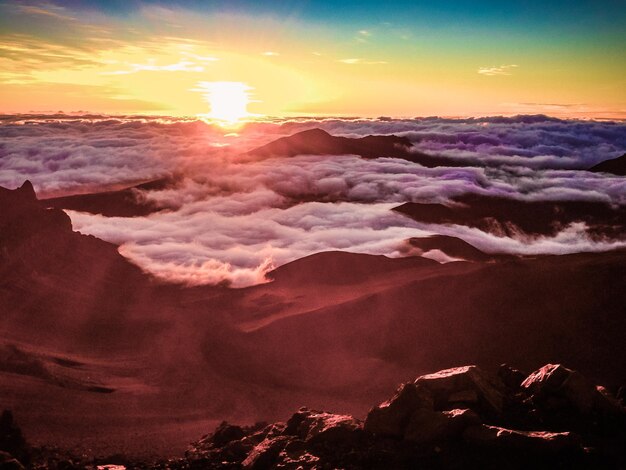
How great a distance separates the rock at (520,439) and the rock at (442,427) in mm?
225

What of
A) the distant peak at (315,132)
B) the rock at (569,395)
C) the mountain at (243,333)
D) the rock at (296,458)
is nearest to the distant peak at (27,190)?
the mountain at (243,333)

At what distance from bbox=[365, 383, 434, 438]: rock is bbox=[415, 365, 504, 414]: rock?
1.30 ft

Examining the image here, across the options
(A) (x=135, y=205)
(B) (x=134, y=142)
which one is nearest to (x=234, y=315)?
(A) (x=135, y=205)

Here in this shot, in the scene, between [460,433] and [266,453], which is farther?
[266,453]

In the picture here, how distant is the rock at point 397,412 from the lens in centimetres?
1493

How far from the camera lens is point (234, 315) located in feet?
133

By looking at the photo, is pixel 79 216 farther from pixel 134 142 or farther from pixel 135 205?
pixel 134 142

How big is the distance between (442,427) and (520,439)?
1946 millimetres

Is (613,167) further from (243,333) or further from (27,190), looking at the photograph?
(27,190)

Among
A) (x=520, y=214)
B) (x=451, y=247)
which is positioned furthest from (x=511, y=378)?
(x=520, y=214)

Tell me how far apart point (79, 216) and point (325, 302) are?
69125mm

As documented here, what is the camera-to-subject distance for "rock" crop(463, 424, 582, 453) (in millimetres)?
12977

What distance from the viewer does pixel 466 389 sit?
1564cm

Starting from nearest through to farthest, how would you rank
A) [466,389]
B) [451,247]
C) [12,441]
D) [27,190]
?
[466,389] < [12,441] < [27,190] < [451,247]
